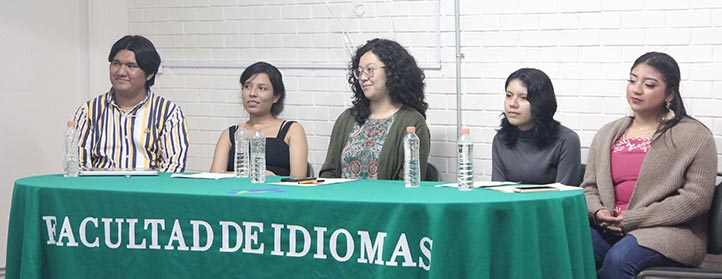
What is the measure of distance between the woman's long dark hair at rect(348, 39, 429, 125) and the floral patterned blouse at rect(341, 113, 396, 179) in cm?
8

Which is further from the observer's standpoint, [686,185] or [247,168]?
[247,168]

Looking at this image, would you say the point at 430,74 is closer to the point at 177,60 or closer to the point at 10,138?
the point at 177,60

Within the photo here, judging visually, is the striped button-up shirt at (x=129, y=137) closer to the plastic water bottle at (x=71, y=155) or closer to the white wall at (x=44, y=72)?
the plastic water bottle at (x=71, y=155)

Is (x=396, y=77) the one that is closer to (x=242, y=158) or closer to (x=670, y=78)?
(x=242, y=158)

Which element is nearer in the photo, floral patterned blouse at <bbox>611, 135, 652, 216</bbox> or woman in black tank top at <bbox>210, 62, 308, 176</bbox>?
floral patterned blouse at <bbox>611, 135, 652, 216</bbox>

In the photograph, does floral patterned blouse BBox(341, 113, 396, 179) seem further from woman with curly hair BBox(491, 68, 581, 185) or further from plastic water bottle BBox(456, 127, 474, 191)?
plastic water bottle BBox(456, 127, 474, 191)

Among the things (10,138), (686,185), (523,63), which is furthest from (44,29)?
(686,185)

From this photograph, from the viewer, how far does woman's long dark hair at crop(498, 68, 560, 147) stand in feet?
14.8

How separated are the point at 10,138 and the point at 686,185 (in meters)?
3.59

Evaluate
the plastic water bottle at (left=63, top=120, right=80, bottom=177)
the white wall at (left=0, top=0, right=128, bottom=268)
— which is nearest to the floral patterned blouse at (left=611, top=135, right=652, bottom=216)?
the plastic water bottle at (left=63, top=120, right=80, bottom=177)

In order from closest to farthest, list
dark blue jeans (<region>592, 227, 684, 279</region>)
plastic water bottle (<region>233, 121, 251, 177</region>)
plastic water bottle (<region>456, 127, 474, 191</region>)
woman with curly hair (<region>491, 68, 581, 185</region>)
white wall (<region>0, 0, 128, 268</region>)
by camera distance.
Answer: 1. plastic water bottle (<region>456, 127, 474, 191</region>)
2. dark blue jeans (<region>592, 227, 684, 279</region>)
3. plastic water bottle (<region>233, 121, 251, 177</region>)
4. woman with curly hair (<region>491, 68, 581, 185</region>)
5. white wall (<region>0, 0, 128, 268</region>)

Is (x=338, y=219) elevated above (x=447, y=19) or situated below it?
below

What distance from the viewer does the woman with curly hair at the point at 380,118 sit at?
4793 mm

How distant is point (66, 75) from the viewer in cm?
590
